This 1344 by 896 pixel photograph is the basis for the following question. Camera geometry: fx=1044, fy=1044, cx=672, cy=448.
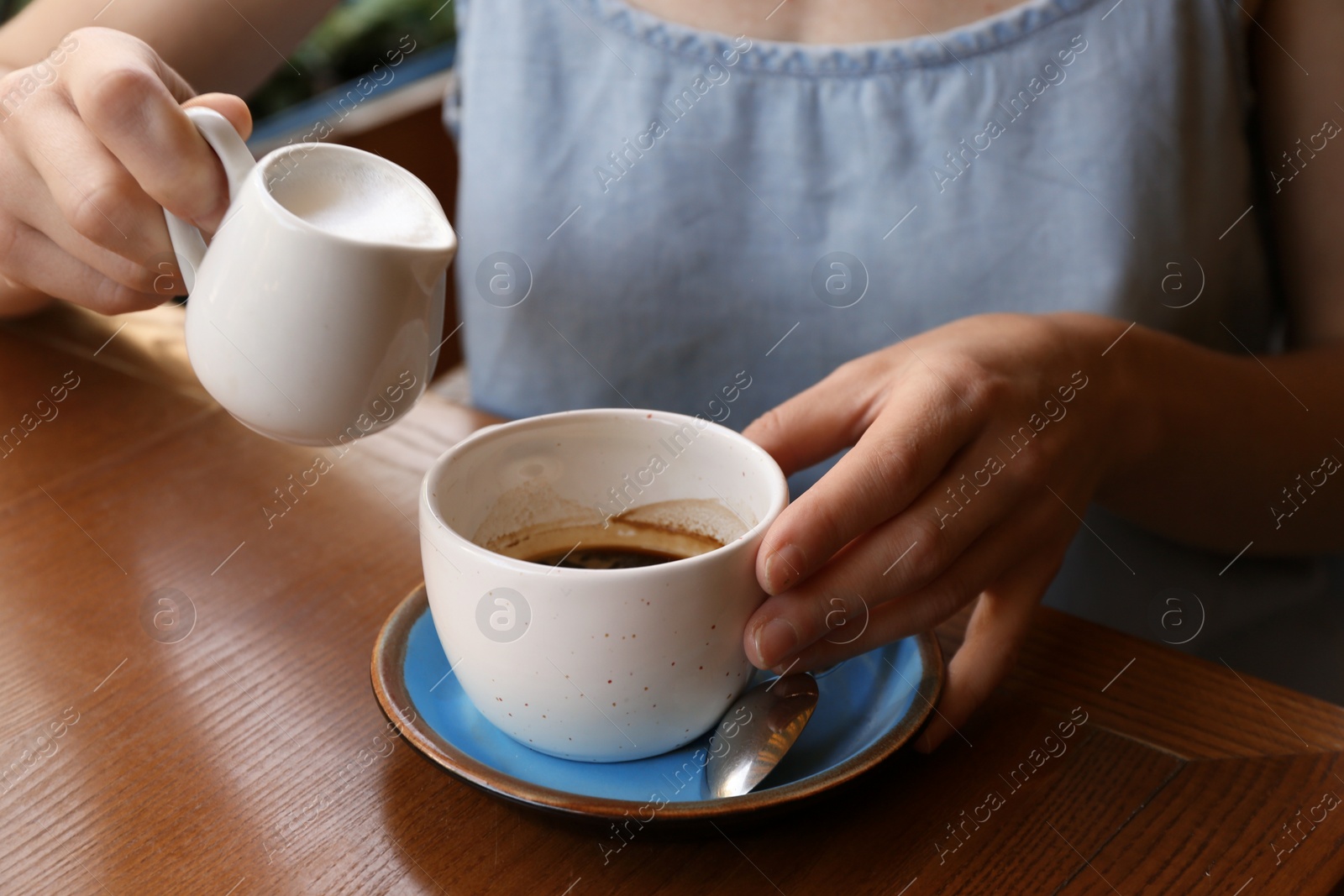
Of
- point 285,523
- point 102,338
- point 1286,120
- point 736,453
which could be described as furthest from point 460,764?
point 1286,120

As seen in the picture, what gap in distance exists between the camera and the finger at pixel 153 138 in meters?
0.53

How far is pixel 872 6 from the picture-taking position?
0.96 metres

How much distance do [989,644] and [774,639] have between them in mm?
142

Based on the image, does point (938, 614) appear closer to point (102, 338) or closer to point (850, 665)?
point (850, 665)

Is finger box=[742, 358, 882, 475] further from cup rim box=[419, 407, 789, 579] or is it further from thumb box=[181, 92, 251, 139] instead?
thumb box=[181, 92, 251, 139]

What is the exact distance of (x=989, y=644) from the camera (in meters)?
0.57

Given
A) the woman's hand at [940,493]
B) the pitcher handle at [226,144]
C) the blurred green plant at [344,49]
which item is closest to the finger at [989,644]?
the woman's hand at [940,493]

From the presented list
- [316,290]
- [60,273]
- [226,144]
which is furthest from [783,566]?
[60,273]

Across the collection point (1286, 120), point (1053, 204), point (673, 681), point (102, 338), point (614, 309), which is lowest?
point (102, 338)

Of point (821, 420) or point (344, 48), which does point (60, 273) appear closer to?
point (821, 420)

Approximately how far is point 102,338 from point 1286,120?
1.12 m

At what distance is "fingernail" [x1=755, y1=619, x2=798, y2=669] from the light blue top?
515 millimetres

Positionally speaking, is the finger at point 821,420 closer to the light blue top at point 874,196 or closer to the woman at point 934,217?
the woman at point 934,217

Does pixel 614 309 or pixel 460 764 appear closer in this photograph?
pixel 460 764
